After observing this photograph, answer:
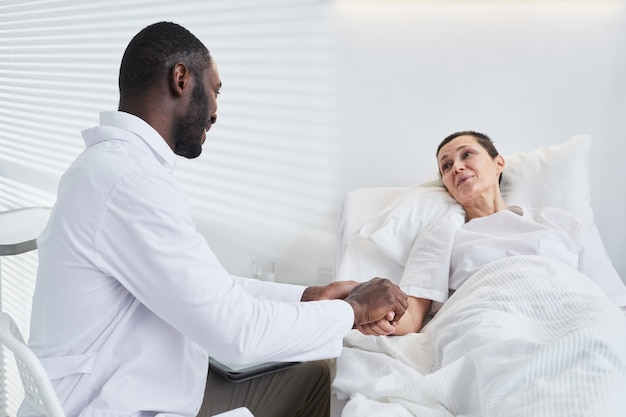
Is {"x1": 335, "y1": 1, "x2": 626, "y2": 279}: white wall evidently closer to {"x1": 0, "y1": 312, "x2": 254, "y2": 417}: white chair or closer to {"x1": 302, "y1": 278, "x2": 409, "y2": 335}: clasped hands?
{"x1": 302, "y1": 278, "x2": 409, "y2": 335}: clasped hands

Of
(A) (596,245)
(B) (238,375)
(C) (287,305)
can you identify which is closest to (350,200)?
(A) (596,245)

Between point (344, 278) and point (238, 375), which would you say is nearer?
point (238, 375)

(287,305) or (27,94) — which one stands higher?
(27,94)

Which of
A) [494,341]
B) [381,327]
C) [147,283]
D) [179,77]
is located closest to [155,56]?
[179,77]

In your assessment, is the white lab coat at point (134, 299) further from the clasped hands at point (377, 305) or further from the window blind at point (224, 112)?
the window blind at point (224, 112)

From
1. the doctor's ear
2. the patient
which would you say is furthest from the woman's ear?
the doctor's ear

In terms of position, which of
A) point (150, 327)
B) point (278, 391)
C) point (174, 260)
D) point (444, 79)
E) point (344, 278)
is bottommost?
point (278, 391)

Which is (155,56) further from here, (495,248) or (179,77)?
(495,248)

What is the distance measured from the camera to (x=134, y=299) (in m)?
1.21

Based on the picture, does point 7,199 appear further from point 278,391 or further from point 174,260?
point 174,260

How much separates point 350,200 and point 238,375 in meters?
1.01

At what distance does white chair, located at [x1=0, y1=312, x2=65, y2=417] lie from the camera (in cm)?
101

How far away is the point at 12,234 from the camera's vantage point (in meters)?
2.21

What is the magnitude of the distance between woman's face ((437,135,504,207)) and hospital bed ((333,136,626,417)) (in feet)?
0.23
